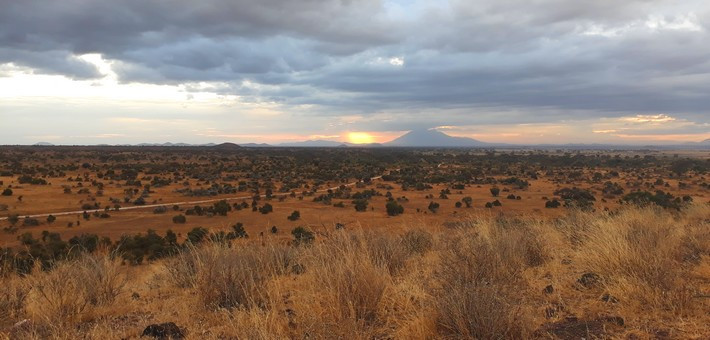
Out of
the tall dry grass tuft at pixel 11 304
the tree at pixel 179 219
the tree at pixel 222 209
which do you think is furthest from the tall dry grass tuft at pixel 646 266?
the tree at pixel 222 209

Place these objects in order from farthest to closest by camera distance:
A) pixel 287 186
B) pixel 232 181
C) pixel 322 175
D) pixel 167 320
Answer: pixel 322 175 → pixel 232 181 → pixel 287 186 → pixel 167 320

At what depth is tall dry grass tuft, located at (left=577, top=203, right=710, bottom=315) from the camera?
17.5 feet

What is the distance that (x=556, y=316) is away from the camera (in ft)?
17.4

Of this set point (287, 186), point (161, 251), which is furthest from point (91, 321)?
point (287, 186)

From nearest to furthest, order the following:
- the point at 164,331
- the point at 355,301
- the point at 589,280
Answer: the point at 164,331
the point at 355,301
the point at 589,280

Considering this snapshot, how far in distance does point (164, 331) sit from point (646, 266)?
6.50 meters

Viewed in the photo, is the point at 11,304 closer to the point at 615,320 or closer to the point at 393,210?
the point at 615,320

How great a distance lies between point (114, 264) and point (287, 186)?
138 ft

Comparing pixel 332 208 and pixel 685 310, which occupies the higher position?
pixel 685 310

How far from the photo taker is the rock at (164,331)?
16.5 feet

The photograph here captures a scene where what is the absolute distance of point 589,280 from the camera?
21.8 feet

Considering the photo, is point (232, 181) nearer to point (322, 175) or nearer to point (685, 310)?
point (322, 175)

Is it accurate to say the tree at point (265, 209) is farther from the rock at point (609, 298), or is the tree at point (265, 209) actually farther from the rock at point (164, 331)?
the rock at point (609, 298)

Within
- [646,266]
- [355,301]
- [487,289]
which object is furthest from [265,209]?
[487,289]
